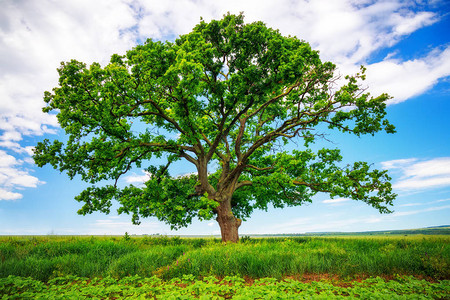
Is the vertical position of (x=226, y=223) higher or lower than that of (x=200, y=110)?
lower

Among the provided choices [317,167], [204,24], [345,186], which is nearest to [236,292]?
[345,186]

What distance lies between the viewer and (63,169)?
1416cm

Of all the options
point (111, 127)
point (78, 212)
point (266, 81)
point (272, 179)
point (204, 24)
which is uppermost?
point (204, 24)

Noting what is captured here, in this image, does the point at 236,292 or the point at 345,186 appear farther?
the point at 345,186

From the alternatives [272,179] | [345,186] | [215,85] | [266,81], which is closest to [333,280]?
[272,179]

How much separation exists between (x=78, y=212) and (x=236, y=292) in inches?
531

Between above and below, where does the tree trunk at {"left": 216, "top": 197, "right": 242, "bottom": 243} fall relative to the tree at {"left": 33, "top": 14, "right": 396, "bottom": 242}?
below

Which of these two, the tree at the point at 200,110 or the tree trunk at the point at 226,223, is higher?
the tree at the point at 200,110

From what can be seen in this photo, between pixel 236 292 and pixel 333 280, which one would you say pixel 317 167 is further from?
pixel 236 292

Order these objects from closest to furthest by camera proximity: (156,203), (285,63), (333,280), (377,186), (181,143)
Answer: (333,280), (285,63), (156,203), (377,186), (181,143)

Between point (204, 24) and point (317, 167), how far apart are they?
40.6 ft

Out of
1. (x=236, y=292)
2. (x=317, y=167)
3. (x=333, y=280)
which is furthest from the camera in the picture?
(x=317, y=167)

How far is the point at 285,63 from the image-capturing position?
13.5 m

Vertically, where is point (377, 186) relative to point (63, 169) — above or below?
below
